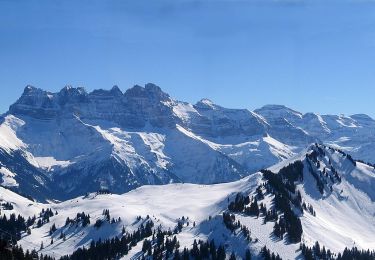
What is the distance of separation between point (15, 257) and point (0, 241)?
12.6 metres

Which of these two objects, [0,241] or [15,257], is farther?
[15,257]

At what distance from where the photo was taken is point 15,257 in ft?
519

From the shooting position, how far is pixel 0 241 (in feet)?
481
